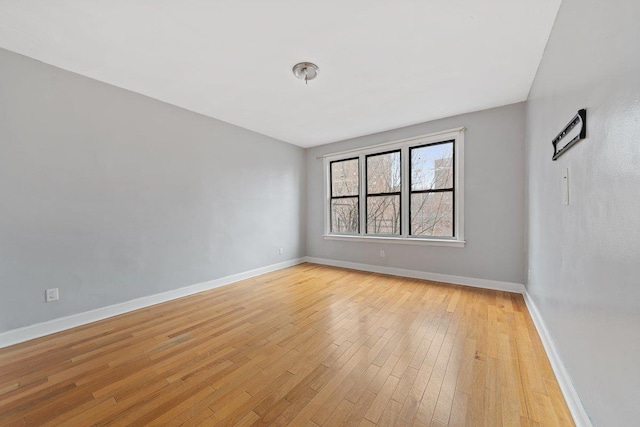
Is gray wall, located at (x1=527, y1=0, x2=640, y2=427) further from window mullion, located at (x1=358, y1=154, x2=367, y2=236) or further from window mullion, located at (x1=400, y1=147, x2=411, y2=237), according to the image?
window mullion, located at (x1=358, y1=154, x2=367, y2=236)

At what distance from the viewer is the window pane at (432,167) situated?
3.69 metres

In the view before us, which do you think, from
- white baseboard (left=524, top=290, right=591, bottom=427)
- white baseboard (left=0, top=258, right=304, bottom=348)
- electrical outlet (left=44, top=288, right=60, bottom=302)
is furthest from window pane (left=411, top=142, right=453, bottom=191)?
electrical outlet (left=44, top=288, right=60, bottom=302)

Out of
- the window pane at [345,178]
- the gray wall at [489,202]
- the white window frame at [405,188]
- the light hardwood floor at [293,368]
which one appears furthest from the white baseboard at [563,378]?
the window pane at [345,178]

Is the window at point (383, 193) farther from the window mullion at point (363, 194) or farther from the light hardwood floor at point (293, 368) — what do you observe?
the light hardwood floor at point (293, 368)

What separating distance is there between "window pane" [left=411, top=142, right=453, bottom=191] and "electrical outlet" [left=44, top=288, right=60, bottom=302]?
4589 mm

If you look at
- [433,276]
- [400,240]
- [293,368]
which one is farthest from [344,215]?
[293,368]

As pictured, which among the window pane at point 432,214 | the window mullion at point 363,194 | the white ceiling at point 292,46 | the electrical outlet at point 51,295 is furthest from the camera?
the window mullion at point 363,194

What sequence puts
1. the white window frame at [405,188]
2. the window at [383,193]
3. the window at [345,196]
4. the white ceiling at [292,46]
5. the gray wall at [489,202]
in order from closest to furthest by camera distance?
the white ceiling at [292,46] < the gray wall at [489,202] < the white window frame at [405,188] < the window at [383,193] < the window at [345,196]

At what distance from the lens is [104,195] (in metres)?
2.57

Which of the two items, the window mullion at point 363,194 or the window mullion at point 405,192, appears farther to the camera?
the window mullion at point 363,194

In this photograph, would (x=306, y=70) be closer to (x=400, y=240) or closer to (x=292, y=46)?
(x=292, y=46)

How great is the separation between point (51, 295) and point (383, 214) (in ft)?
14.3

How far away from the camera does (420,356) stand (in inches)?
71.6

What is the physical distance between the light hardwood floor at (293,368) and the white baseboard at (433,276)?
45cm
